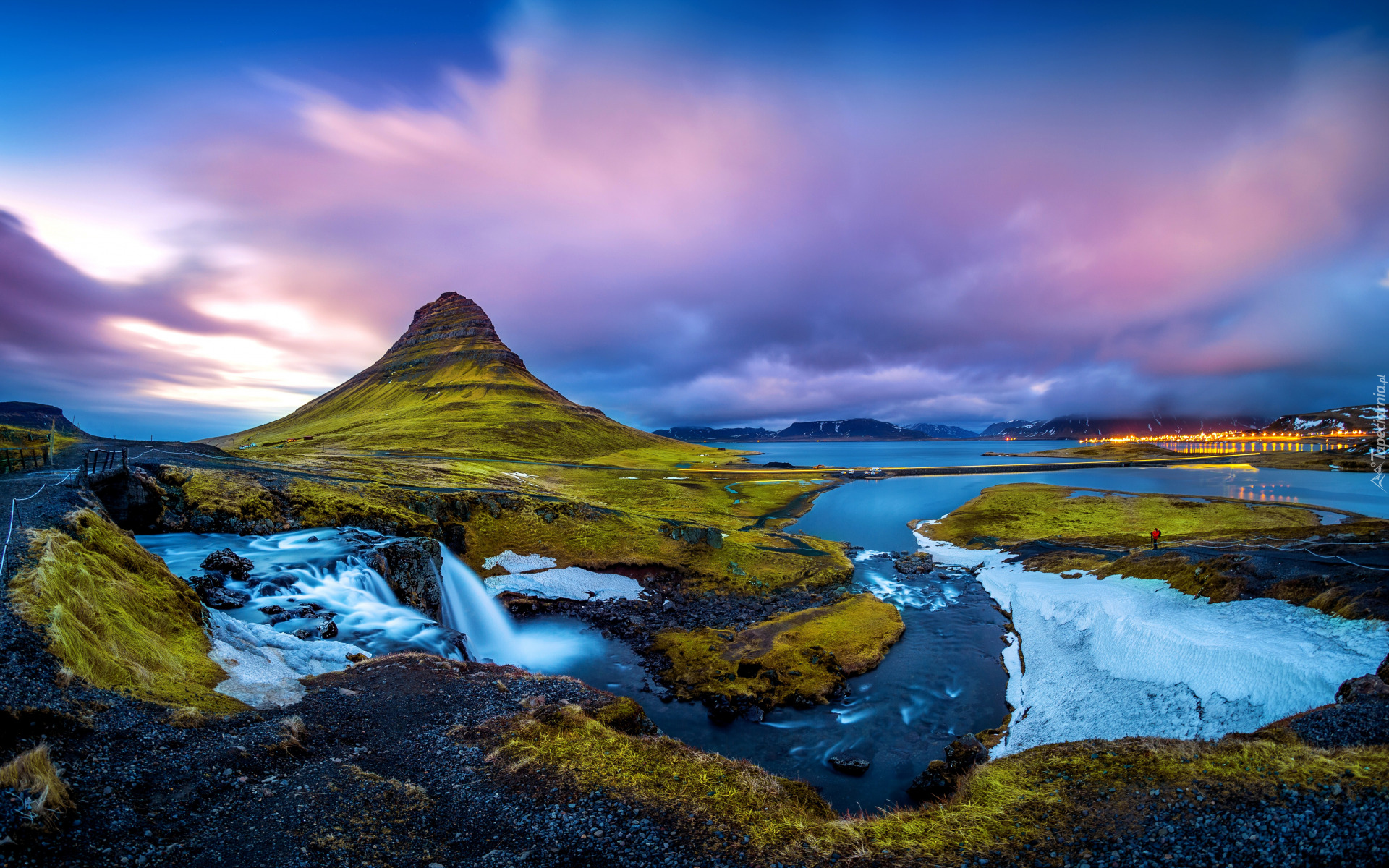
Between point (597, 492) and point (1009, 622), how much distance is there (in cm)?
6276

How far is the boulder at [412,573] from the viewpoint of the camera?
29.1 meters

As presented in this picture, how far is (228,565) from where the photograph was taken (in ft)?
82.0

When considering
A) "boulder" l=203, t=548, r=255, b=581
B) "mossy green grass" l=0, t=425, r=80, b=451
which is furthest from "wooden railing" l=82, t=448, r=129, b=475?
"boulder" l=203, t=548, r=255, b=581

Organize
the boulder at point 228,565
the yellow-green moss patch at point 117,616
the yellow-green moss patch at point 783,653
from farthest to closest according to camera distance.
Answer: the yellow-green moss patch at point 783,653, the boulder at point 228,565, the yellow-green moss patch at point 117,616

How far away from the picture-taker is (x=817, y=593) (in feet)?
139

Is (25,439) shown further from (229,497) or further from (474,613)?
(474,613)

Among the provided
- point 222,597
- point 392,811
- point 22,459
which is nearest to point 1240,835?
point 392,811

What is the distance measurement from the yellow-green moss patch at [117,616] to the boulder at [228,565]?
5959 millimetres

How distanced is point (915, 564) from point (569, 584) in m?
35.4

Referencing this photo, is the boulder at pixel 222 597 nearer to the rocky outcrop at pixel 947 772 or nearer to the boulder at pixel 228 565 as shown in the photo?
the boulder at pixel 228 565

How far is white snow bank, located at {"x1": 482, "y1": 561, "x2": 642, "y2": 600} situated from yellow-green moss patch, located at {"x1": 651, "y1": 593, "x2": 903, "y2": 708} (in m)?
8.23

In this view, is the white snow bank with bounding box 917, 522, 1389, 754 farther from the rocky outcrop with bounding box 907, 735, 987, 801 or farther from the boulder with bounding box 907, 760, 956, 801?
the boulder with bounding box 907, 760, 956, 801

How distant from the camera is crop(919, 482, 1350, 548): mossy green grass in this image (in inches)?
2266

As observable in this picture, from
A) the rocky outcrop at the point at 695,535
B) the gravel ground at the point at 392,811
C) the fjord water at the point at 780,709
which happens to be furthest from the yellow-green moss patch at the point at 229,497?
the rocky outcrop at the point at 695,535
